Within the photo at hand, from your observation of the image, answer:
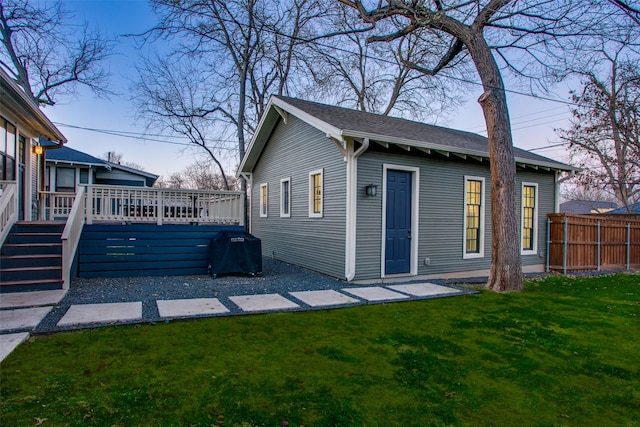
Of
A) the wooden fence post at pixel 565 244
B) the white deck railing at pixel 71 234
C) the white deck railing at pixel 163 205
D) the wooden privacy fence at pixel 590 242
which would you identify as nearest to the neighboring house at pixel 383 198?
the wooden privacy fence at pixel 590 242

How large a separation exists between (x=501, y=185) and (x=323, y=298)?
407cm

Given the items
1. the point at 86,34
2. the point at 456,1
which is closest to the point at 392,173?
the point at 456,1

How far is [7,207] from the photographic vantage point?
20.4 feet

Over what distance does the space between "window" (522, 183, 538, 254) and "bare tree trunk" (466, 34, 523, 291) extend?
3.47 metres

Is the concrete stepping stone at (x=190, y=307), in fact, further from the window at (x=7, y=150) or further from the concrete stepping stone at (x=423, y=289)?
the window at (x=7, y=150)

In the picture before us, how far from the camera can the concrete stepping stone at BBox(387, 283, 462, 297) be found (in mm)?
6340

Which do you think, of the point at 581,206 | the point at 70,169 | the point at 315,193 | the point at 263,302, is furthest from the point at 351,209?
the point at 581,206

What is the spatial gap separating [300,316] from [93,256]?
465 cm

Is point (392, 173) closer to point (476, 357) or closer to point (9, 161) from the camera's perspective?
point (476, 357)

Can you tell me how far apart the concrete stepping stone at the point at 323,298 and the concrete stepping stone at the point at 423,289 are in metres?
1.24

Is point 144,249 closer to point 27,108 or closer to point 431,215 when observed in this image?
point 27,108

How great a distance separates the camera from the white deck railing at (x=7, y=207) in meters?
5.94

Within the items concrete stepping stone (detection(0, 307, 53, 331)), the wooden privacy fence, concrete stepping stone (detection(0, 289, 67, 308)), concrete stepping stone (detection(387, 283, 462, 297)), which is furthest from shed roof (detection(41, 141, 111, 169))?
the wooden privacy fence

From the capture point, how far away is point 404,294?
20.4ft
